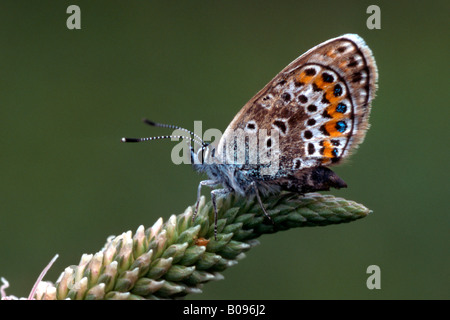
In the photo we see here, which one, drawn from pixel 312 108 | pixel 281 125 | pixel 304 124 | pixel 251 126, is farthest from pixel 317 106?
pixel 251 126

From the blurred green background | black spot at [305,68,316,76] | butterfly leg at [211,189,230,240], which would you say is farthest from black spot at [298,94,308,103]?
the blurred green background

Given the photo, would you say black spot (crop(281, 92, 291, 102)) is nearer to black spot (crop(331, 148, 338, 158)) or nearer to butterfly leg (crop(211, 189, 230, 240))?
black spot (crop(331, 148, 338, 158))

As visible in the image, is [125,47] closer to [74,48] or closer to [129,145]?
[74,48]

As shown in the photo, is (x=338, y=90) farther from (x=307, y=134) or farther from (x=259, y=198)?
(x=259, y=198)

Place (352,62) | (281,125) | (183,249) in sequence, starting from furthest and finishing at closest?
(281,125) < (352,62) < (183,249)

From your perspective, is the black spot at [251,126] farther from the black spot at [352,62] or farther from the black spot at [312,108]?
the black spot at [352,62]

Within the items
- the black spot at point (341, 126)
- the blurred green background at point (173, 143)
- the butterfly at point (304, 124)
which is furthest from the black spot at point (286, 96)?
the blurred green background at point (173, 143)
